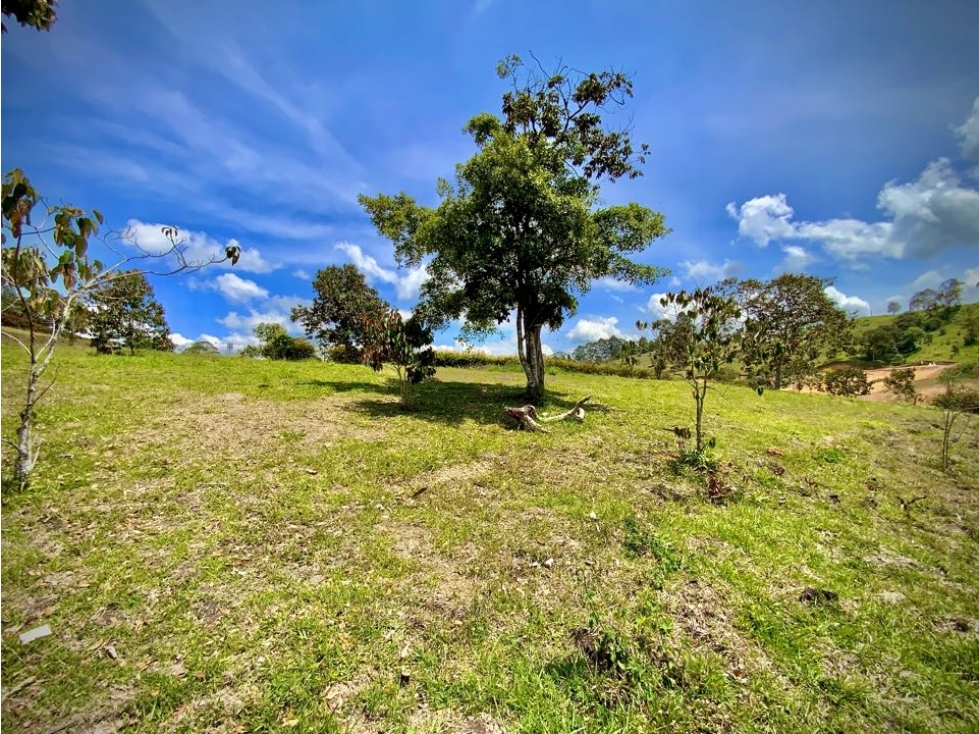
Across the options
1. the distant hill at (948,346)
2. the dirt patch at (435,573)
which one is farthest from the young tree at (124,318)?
the distant hill at (948,346)

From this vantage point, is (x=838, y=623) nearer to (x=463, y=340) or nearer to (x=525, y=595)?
(x=525, y=595)

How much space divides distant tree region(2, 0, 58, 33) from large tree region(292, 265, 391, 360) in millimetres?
45487

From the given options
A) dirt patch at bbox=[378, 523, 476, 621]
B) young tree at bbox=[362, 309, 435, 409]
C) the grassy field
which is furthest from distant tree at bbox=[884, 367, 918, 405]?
dirt patch at bbox=[378, 523, 476, 621]

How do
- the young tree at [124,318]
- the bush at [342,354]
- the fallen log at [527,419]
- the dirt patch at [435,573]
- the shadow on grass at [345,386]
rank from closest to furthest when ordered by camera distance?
the dirt patch at [435,573] → the fallen log at [527,419] → the shadow on grass at [345,386] → the young tree at [124,318] → the bush at [342,354]

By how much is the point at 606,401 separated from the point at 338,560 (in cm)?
1585

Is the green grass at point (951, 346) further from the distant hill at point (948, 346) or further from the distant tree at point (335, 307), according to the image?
the distant tree at point (335, 307)

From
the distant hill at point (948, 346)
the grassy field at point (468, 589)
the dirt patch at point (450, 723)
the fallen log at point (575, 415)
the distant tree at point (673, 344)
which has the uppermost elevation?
the distant hill at point (948, 346)

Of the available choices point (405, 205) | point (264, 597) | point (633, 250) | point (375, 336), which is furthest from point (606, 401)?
point (264, 597)

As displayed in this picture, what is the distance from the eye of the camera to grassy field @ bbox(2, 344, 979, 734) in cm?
354

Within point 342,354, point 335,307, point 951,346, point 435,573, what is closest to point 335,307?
point 335,307

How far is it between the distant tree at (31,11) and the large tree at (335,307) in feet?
149

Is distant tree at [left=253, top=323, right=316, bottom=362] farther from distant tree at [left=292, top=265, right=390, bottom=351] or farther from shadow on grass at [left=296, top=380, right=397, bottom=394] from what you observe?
shadow on grass at [left=296, top=380, right=397, bottom=394]

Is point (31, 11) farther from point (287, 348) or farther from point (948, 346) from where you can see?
point (948, 346)

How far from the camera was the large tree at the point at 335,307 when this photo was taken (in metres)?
49.9
